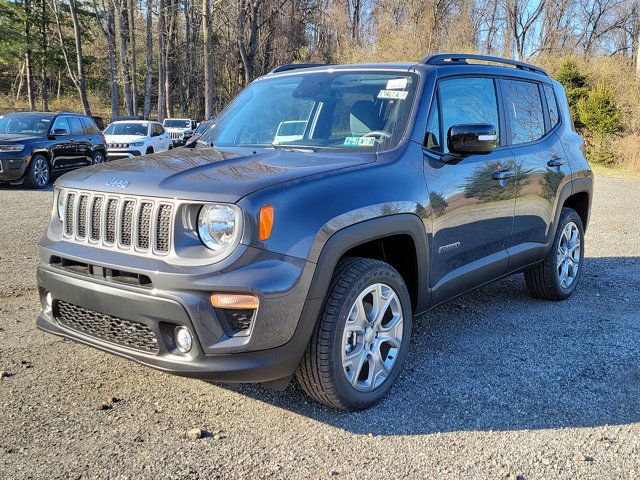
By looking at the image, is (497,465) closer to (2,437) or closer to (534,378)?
(534,378)

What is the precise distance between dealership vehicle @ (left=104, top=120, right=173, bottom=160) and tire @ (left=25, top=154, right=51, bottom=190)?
454cm

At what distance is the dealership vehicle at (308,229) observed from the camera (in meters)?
2.69

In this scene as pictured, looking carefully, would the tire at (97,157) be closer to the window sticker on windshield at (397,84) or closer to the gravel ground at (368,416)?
the gravel ground at (368,416)

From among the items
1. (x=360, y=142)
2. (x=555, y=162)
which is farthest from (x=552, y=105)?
(x=360, y=142)

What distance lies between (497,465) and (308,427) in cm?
94

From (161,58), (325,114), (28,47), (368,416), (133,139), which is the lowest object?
(368,416)

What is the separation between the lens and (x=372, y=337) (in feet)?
10.6

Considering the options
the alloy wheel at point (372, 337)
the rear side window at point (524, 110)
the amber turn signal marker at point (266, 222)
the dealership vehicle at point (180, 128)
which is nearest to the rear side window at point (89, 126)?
the rear side window at point (524, 110)

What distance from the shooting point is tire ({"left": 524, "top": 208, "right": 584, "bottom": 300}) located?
16.8 feet

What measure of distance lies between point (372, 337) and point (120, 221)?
146cm

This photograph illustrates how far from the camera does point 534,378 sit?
12.2ft

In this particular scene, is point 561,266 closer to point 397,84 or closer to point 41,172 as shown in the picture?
point 397,84

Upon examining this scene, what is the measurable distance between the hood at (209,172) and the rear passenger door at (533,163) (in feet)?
5.36

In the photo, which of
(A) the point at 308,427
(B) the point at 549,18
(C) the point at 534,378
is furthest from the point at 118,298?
(B) the point at 549,18
